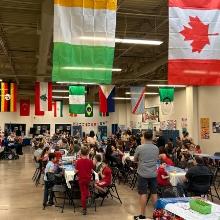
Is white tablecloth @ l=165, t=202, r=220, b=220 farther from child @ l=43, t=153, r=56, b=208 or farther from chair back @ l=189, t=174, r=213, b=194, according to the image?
child @ l=43, t=153, r=56, b=208

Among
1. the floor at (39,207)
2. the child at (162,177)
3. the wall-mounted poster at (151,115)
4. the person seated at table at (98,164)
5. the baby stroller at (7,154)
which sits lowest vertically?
the floor at (39,207)

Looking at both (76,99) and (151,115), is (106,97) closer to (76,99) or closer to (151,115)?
(76,99)

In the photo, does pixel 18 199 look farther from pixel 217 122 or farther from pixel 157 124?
pixel 157 124

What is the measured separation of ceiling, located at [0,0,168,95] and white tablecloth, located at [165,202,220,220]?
581cm

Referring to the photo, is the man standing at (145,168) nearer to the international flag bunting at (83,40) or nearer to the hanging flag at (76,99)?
the international flag bunting at (83,40)

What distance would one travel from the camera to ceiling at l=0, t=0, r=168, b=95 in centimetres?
986

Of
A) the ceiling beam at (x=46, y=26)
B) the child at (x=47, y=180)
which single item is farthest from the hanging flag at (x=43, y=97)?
the child at (x=47, y=180)

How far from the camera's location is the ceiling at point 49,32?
9.86m

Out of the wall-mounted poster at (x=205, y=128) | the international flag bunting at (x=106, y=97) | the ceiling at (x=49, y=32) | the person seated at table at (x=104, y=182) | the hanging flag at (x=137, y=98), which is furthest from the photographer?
the wall-mounted poster at (x=205, y=128)

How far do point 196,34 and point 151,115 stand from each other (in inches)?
906

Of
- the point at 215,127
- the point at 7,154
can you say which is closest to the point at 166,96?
the point at 215,127

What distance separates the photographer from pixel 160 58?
53.8 feet

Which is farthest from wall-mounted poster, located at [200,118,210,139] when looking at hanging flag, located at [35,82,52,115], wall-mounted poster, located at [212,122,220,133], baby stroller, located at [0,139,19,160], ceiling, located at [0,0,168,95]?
baby stroller, located at [0,139,19,160]

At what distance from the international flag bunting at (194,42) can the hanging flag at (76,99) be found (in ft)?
40.5
